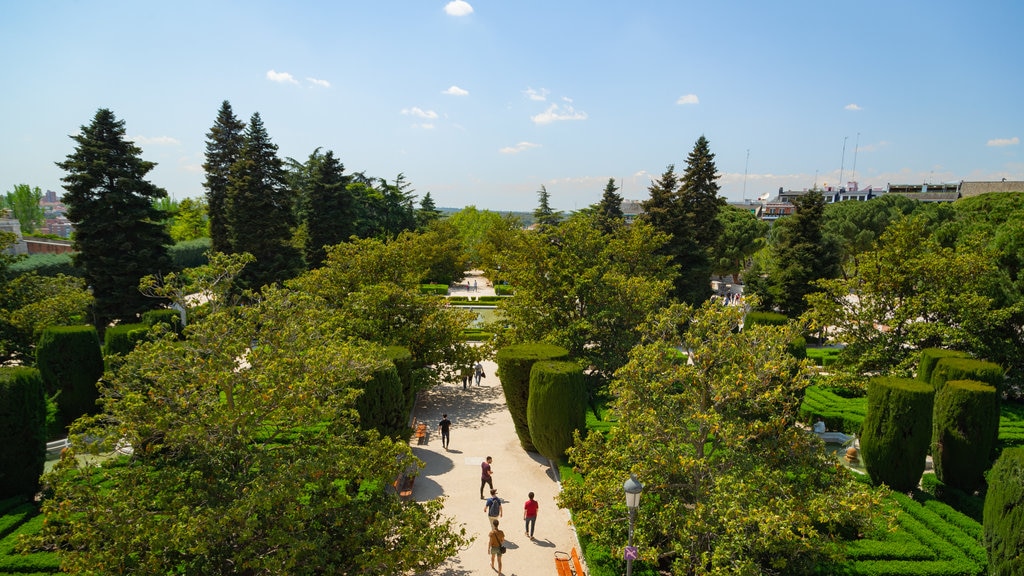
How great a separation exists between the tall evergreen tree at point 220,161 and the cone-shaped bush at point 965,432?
125 ft

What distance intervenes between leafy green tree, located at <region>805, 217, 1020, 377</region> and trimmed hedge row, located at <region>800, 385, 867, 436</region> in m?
1.31

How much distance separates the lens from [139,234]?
24.9 metres

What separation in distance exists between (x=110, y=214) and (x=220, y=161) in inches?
501

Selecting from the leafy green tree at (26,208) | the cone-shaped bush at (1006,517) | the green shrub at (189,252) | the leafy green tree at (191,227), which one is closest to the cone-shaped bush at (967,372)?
the cone-shaped bush at (1006,517)

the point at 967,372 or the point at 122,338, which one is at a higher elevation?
the point at 967,372

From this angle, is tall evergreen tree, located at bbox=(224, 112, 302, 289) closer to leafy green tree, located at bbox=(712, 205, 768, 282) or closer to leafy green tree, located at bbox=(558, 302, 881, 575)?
leafy green tree, located at bbox=(558, 302, 881, 575)

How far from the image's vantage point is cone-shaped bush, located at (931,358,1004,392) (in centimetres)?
1350

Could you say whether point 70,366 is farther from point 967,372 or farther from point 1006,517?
point 967,372

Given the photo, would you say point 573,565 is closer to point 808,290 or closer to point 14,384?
point 14,384

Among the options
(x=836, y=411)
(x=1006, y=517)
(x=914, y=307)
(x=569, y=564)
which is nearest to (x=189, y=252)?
(x=569, y=564)

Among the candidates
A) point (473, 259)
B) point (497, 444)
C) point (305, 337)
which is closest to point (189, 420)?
point (305, 337)

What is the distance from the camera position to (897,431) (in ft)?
39.4

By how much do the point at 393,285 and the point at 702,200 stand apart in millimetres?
24558

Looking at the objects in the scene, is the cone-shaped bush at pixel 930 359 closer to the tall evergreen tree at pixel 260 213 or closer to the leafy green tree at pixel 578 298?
the leafy green tree at pixel 578 298
